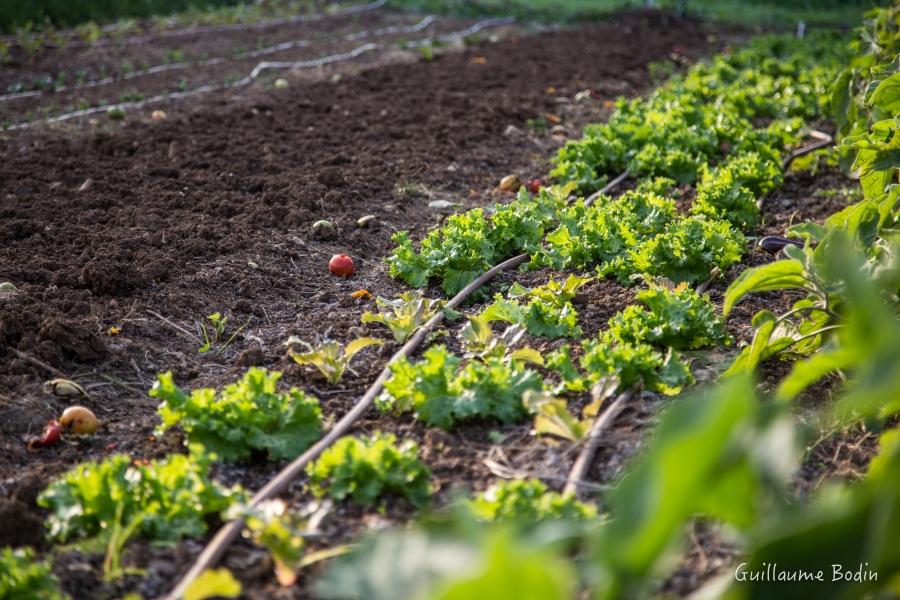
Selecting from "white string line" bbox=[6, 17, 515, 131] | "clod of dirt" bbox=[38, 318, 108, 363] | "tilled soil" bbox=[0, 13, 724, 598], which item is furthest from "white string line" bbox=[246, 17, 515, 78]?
"clod of dirt" bbox=[38, 318, 108, 363]

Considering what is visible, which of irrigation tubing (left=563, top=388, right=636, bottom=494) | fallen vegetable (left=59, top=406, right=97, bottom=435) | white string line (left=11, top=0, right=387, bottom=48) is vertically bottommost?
irrigation tubing (left=563, top=388, right=636, bottom=494)

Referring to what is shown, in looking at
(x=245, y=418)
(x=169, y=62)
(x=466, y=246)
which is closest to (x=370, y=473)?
(x=245, y=418)

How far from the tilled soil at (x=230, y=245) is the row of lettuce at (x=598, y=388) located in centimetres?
13

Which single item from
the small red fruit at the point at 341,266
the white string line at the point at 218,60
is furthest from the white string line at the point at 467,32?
the small red fruit at the point at 341,266

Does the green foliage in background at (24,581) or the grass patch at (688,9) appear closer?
the green foliage in background at (24,581)

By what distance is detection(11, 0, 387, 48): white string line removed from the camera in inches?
505

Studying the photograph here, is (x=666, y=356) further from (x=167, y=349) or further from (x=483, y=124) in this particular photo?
(x=483, y=124)

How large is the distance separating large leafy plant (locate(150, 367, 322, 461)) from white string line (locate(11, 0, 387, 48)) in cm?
1069

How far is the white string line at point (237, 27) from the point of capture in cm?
1283

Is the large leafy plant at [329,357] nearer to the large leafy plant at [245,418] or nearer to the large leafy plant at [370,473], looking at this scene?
the large leafy plant at [245,418]

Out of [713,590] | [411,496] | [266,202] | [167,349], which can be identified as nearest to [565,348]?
[411,496]

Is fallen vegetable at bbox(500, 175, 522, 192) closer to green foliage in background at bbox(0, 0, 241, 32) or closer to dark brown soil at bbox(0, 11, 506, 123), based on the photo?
dark brown soil at bbox(0, 11, 506, 123)

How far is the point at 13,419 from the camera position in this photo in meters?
3.72

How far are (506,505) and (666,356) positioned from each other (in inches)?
61.4
